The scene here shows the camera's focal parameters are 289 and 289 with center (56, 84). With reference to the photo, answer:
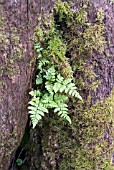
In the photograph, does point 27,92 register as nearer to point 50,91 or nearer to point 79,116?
point 50,91

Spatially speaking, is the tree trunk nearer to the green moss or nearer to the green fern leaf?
the green moss

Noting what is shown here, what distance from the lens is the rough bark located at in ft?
7.41

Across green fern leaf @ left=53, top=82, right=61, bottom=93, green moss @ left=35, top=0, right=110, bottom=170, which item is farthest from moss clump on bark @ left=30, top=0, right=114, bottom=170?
green fern leaf @ left=53, top=82, right=61, bottom=93

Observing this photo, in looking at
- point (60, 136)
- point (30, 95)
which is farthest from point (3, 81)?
point (60, 136)

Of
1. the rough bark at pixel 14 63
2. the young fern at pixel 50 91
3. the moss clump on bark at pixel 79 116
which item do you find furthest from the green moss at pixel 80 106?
the rough bark at pixel 14 63

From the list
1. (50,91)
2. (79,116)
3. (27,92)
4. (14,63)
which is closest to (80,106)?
(79,116)

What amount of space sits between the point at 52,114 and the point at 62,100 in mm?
231

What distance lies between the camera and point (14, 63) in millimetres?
2332

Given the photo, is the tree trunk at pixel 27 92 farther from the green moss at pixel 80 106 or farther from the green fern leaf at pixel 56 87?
the green fern leaf at pixel 56 87

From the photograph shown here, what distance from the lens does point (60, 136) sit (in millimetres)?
2648

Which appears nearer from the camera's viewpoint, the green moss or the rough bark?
the rough bark

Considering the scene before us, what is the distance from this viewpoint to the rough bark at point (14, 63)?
7.41 ft

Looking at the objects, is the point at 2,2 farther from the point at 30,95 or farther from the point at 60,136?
the point at 60,136

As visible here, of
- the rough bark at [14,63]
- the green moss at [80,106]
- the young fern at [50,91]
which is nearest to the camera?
the rough bark at [14,63]
